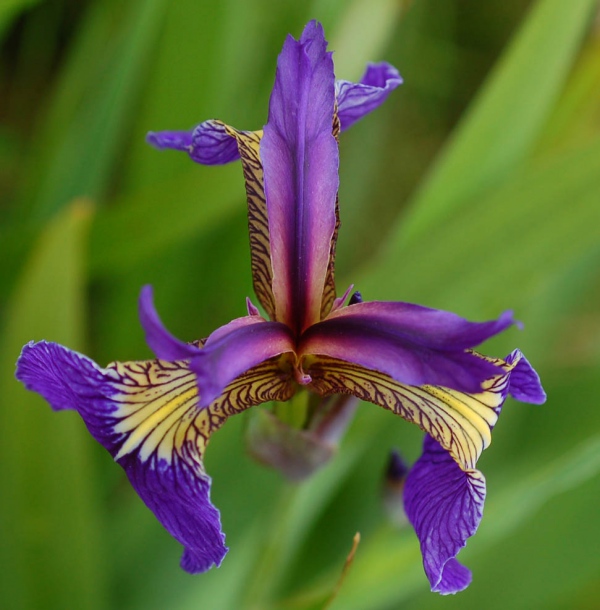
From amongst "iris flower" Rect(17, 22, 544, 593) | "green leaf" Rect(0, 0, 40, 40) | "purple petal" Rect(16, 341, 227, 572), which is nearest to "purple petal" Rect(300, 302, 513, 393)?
"iris flower" Rect(17, 22, 544, 593)

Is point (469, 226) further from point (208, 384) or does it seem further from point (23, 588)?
point (23, 588)

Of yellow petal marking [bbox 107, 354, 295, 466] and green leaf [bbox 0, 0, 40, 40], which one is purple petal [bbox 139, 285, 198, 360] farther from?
green leaf [bbox 0, 0, 40, 40]

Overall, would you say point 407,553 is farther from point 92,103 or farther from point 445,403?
point 92,103

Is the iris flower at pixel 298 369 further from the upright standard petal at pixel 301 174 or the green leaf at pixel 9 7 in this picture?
the green leaf at pixel 9 7

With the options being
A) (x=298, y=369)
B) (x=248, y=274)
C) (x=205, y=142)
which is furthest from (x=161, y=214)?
(x=298, y=369)

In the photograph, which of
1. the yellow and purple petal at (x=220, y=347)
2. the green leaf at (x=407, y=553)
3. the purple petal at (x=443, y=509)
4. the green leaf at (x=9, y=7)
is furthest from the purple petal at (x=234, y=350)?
the green leaf at (x=9, y=7)

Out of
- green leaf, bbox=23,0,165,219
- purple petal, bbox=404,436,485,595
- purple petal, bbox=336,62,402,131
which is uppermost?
green leaf, bbox=23,0,165,219
